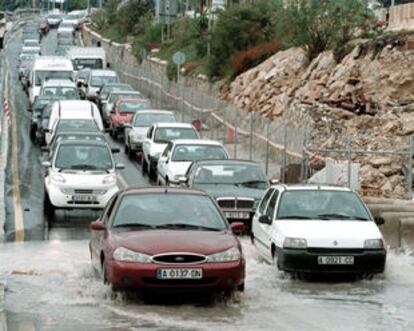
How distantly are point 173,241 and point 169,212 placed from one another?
119 centimetres

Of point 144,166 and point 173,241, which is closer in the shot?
point 173,241

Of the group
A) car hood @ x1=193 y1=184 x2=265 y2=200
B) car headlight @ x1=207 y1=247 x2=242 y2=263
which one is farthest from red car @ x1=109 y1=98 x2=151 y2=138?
car headlight @ x1=207 y1=247 x2=242 y2=263

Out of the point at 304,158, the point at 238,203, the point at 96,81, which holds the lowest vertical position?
the point at 96,81

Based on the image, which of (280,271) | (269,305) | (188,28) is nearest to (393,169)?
(280,271)

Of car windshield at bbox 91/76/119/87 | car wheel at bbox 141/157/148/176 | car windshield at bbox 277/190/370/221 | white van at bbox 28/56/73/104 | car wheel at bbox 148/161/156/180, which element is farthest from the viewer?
car windshield at bbox 91/76/119/87

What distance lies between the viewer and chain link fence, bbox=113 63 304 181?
33.4 meters

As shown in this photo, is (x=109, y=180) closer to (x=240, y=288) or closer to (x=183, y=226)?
(x=183, y=226)

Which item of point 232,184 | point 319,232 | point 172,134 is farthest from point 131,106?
point 319,232

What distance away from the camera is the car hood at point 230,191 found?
23828 mm

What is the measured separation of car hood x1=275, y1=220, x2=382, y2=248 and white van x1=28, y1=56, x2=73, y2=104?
41092mm

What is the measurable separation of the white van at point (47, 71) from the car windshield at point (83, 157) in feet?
101

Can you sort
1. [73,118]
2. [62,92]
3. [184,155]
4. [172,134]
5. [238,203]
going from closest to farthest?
1. [238,203]
2. [184,155]
3. [172,134]
4. [73,118]
5. [62,92]

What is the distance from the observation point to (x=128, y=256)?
14.8 metres

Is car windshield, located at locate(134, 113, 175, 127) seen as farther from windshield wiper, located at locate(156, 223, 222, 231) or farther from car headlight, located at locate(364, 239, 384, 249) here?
windshield wiper, located at locate(156, 223, 222, 231)
